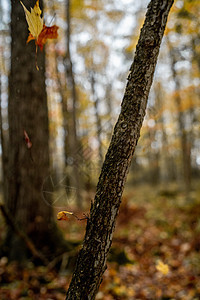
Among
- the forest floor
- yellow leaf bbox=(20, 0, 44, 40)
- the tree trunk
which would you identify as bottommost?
the forest floor

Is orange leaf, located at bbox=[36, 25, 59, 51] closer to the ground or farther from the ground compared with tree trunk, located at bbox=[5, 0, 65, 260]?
farther from the ground

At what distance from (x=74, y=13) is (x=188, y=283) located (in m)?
8.45

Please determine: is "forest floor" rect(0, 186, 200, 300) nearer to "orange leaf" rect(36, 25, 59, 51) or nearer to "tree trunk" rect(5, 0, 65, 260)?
"tree trunk" rect(5, 0, 65, 260)

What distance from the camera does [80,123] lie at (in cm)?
1505

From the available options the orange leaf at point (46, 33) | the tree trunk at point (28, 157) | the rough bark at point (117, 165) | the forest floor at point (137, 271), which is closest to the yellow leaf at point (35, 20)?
the orange leaf at point (46, 33)

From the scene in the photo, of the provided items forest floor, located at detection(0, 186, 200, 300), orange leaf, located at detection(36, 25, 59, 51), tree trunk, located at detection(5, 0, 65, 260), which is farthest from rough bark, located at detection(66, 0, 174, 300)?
tree trunk, located at detection(5, 0, 65, 260)

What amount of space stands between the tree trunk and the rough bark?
7.18 feet

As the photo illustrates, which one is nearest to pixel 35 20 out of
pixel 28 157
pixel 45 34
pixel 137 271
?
pixel 45 34

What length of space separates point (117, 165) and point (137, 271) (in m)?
3.13

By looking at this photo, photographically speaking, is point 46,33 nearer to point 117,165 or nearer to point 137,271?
point 117,165

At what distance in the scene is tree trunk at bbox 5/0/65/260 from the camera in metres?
3.23

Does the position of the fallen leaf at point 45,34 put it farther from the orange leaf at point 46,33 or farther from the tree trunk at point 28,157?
the tree trunk at point 28,157

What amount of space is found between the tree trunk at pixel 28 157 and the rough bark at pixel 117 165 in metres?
2.19

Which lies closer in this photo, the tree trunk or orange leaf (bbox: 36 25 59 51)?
orange leaf (bbox: 36 25 59 51)
